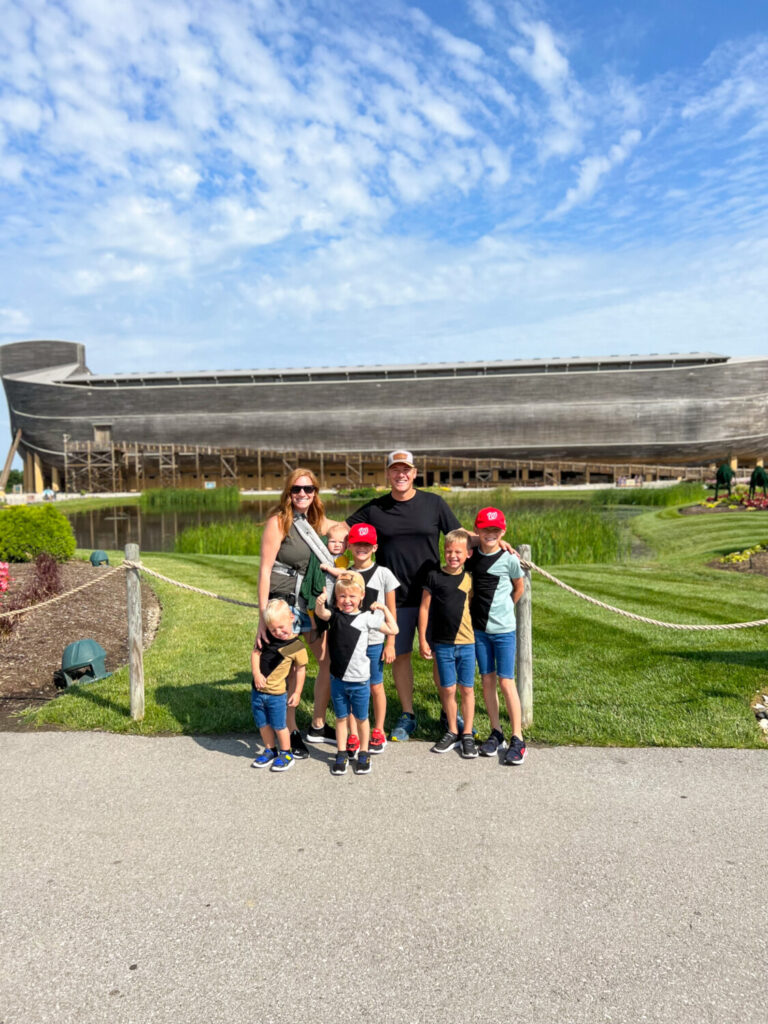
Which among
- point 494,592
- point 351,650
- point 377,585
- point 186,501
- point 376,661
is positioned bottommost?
point 186,501

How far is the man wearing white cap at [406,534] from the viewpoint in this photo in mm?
4723

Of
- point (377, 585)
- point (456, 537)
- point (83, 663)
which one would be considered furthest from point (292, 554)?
point (83, 663)

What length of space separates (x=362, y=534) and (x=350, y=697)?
44.1 inches

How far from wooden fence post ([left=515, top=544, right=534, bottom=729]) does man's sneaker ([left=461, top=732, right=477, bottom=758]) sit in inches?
23.8

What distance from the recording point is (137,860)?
333 centimetres

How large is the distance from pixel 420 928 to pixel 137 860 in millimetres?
1552

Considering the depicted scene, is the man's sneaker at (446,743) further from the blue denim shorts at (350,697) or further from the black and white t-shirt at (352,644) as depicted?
the black and white t-shirt at (352,644)

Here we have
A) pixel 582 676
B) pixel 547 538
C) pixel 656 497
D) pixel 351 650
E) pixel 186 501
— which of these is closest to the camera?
pixel 351 650

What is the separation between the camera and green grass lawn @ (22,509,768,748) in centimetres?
496

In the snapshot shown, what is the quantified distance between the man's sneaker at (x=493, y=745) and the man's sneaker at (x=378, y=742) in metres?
0.71

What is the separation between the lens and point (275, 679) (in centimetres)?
439

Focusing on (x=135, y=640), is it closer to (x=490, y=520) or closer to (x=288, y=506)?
(x=288, y=506)

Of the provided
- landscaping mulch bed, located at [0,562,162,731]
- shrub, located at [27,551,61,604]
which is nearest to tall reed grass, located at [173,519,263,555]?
landscaping mulch bed, located at [0,562,162,731]

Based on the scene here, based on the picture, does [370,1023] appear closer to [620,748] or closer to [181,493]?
[620,748]
